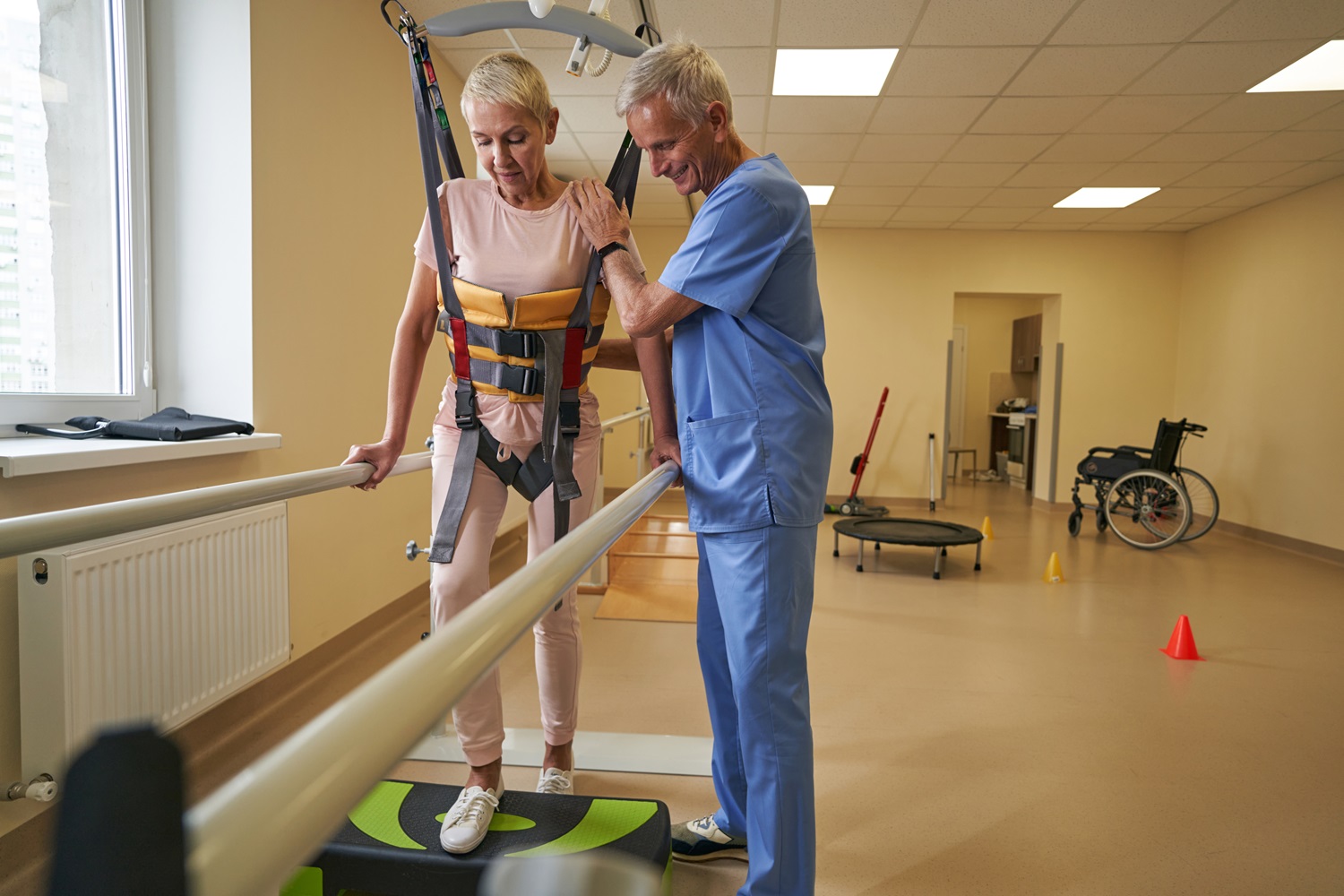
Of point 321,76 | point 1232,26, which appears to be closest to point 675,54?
point 321,76

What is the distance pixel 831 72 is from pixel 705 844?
385 centimetres

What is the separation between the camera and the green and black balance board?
5.10 ft

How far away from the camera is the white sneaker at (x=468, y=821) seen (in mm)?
1574

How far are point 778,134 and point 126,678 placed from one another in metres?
4.72

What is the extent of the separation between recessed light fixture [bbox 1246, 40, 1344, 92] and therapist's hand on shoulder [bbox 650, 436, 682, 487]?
164 inches

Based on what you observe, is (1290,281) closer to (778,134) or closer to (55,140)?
(778,134)

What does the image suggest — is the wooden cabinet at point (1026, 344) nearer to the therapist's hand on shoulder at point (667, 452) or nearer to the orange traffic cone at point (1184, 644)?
the orange traffic cone at point (1184, 644)

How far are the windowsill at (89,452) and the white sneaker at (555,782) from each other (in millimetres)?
1219

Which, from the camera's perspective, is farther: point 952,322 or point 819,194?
point 952,322

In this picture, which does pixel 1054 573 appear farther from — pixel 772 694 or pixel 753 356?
pixel 753 356

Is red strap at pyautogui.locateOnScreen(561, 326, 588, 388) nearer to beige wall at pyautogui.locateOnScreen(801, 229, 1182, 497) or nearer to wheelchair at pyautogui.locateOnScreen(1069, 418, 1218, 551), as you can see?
wheelchair at pyautogui.locateOnScreen(1069, 418, 1218, 551)

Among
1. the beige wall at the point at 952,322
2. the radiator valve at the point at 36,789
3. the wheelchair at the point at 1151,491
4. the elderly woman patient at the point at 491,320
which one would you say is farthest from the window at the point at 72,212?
the beige wall at the point at 952,322

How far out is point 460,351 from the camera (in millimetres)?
1513

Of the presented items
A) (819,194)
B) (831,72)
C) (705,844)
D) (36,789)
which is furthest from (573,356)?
(819,194)
